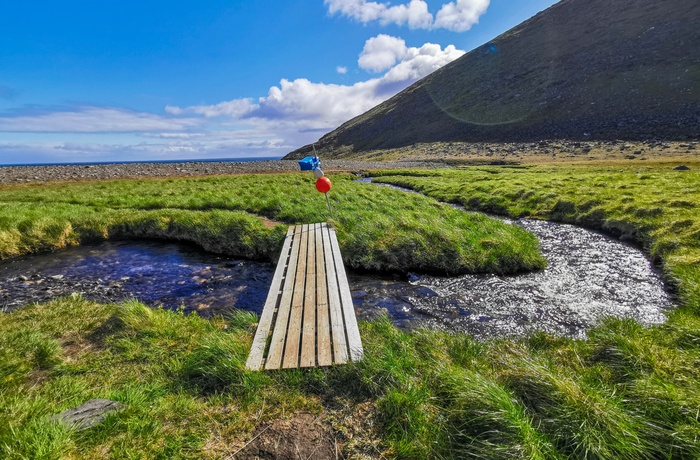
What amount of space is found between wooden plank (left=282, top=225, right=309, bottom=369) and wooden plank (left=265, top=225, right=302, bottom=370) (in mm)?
101

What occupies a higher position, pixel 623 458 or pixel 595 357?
pixel 623 458

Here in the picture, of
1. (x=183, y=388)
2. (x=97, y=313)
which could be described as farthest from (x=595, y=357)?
(x=97, y=313)

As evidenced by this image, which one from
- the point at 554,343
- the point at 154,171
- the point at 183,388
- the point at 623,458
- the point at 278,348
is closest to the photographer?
the point at 623,458

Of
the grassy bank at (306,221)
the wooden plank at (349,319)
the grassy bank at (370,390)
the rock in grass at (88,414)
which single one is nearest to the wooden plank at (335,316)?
the wooden plank at (349,319)

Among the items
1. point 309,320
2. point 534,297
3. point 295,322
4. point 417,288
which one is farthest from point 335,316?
point 534,297

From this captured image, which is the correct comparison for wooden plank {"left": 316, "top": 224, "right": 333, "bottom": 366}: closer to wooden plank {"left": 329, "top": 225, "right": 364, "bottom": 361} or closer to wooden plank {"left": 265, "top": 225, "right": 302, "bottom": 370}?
wooden plank {"left": 329, "top": 225, "right": 364, "bottom": 361}

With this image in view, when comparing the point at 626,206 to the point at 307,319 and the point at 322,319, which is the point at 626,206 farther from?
the point at 307,319

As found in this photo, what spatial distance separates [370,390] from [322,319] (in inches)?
90.2

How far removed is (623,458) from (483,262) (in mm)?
9812

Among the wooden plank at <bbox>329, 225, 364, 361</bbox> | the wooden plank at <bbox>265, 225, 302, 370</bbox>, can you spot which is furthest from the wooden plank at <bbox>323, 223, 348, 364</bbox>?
the wooden plank at <bbox>265, 225, 302, 370</bbox>

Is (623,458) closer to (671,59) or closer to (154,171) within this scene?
Answer: (154,171)

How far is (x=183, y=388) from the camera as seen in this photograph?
554cm

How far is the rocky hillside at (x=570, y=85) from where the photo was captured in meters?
72.1

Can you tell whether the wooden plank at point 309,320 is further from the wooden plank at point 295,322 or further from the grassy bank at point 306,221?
the grassy bank at point 306,221
